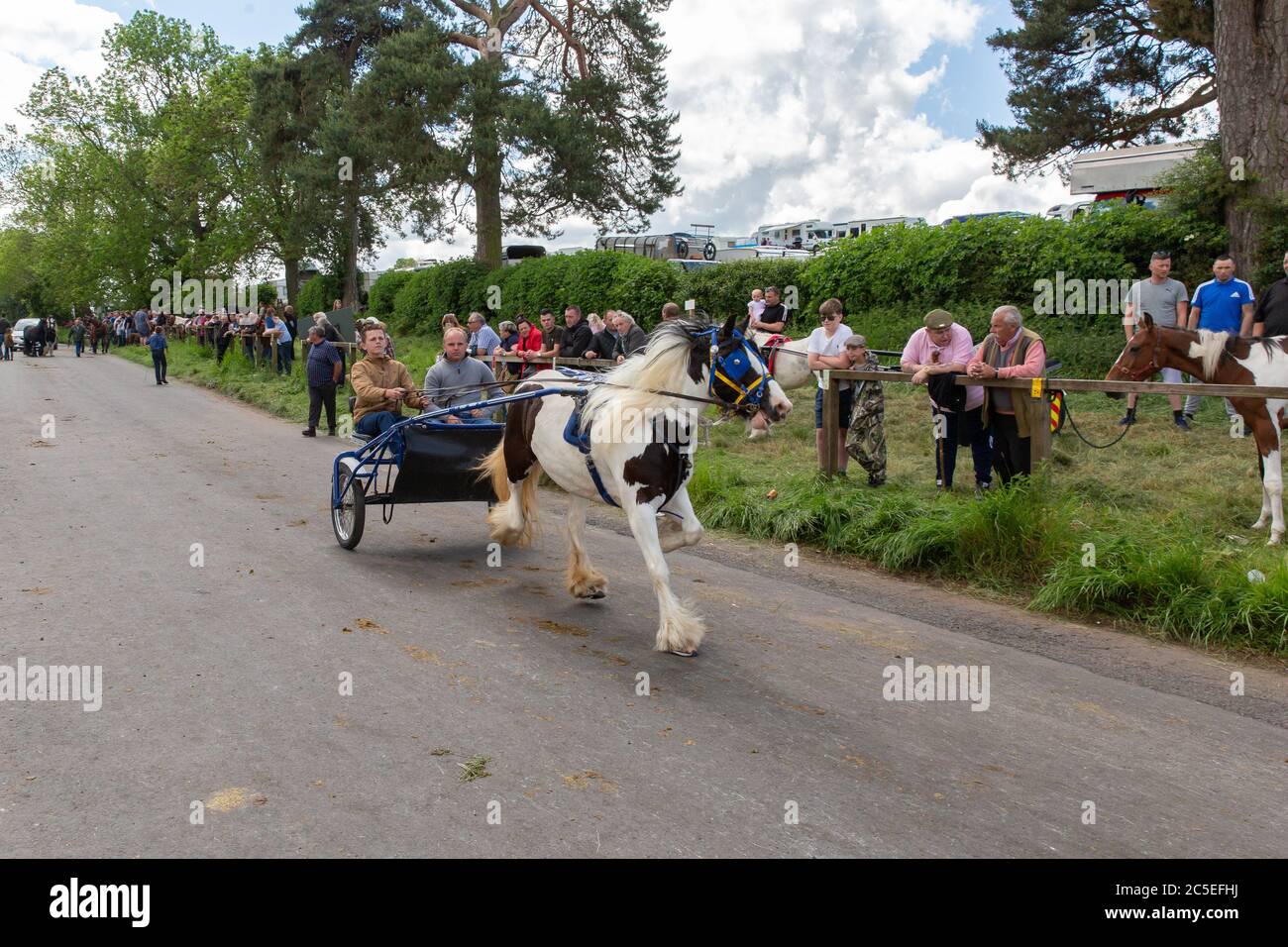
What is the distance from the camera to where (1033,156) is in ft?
88.2

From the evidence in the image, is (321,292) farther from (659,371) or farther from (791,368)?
(659,371)

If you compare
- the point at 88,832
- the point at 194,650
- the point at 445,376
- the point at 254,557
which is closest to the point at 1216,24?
the point at 445,376

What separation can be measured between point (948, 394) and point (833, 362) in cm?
209

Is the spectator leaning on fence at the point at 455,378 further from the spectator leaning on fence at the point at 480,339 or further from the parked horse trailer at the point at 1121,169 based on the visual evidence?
the parked horse trailer at the point at 1121,169

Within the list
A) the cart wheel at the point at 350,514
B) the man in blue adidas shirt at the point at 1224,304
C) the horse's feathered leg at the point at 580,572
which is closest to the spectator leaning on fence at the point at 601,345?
the cart wheel at the point at 350,514

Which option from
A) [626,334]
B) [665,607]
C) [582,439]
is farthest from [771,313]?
[665,607]

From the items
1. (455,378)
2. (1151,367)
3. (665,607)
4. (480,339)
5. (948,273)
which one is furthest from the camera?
(948,273)

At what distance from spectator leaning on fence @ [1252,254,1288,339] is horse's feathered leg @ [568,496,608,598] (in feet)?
27.0

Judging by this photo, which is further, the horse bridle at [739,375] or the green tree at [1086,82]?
the green tree at [1086,82]

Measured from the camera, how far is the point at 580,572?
23.7ft

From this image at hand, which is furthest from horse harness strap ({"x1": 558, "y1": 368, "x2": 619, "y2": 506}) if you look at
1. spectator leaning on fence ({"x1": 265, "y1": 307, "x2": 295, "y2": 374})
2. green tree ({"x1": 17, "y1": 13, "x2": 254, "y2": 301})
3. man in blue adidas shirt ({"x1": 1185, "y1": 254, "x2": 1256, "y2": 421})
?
green tree ({"x1": 17, "y1": 13, "x2": 254, "y2": 301})

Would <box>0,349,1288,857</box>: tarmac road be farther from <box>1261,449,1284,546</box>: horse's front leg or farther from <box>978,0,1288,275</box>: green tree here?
<box>978,0,1288,275</box>: green tree

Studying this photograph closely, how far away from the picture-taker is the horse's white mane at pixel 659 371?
6.34 metres
